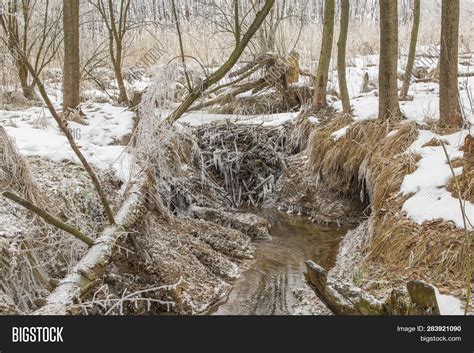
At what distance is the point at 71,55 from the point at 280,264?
4279mm

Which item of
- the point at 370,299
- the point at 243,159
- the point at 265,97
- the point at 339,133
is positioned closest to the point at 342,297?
the point at 370,299

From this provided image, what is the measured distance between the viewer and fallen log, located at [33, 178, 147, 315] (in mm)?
2662

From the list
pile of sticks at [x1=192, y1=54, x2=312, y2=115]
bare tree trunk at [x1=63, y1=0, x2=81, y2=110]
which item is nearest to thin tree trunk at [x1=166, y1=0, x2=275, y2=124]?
bare tree trunk at [x1=63, y1=0, x2=81, y2=110]

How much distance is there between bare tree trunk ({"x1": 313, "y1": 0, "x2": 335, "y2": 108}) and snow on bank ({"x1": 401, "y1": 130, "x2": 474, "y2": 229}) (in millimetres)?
3255

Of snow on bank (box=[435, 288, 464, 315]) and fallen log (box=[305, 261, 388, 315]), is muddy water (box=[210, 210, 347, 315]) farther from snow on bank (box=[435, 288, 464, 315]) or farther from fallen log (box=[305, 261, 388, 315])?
snow on bank (box=[435, 288, 464, 315])

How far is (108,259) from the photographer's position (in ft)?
11.0

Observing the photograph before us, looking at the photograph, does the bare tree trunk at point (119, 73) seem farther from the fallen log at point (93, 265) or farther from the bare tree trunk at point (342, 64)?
the fallen log at point (93, 265)

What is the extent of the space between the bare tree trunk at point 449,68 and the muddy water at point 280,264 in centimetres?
182

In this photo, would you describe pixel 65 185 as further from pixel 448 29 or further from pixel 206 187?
pixel 448 29

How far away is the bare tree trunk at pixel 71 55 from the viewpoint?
741cm

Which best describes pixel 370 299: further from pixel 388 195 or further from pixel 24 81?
pixel 24 81

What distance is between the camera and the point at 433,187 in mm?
4727

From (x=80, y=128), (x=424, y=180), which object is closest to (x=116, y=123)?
(x=80, y=128)

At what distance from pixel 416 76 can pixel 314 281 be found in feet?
26.6
